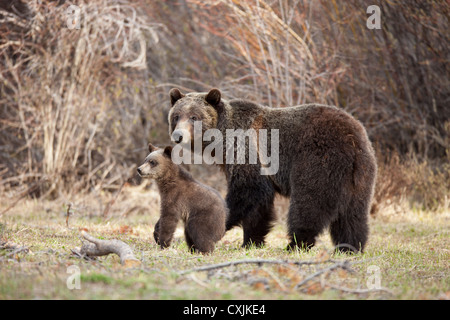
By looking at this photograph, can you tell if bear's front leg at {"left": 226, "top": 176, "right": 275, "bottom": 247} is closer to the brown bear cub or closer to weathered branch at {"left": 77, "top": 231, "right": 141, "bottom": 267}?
the brown bear cub

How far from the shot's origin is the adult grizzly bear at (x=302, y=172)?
677 centimetres

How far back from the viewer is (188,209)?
6.93 metres

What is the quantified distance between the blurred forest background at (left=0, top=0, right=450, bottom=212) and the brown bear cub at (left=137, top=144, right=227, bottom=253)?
13.3 ft

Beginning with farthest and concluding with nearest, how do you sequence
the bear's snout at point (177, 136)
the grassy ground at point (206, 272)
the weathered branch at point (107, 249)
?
the bear's snout at point (177, 136), the weathered branch at point (107, 249), the grassy ground at point (206, 272)

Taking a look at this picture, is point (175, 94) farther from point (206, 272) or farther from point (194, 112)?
point (206, 272)

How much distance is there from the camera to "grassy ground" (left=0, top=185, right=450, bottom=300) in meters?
4.37

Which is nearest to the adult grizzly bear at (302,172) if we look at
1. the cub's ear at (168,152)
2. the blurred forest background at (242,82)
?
the cub's ear at (168,152)

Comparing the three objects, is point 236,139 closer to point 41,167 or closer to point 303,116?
point 303,116

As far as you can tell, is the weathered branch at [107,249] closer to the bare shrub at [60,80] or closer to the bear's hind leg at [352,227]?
the bear's hind leg at [352,227]

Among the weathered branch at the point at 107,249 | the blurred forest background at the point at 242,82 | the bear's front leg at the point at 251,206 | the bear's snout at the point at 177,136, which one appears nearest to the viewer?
the weathered branch at the point at 107,249

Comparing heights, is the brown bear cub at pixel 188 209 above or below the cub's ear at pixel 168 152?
below

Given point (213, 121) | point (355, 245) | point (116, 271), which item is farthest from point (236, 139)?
point (116, 271)

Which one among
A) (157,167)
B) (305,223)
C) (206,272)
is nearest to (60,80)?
(157,167)

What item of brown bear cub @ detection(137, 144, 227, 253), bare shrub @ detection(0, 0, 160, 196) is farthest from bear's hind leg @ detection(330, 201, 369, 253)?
bare shrub @ detection(0, 0, 160, 196)
